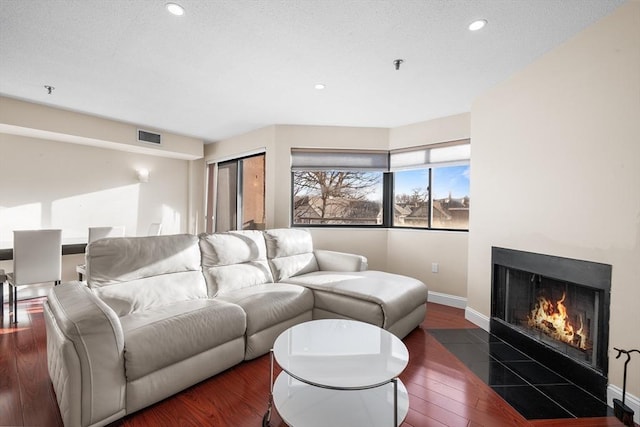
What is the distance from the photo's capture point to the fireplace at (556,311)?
1.80 metres

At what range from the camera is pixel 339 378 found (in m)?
1.28

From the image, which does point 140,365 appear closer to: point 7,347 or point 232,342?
point 232,342

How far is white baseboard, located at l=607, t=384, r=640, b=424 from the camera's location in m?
1.56

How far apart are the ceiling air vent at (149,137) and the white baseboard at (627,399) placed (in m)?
5.47

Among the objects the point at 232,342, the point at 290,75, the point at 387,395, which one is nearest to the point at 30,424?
the point at 232,342

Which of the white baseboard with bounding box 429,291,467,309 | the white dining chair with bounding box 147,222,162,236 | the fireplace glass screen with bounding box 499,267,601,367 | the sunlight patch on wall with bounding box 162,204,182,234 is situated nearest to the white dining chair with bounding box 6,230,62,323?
the white dining chair with bounding box 147,222,162,236

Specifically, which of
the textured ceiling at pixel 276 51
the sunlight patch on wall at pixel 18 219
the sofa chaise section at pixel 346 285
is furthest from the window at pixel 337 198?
the sunlight patch on wall at pixel 18 219

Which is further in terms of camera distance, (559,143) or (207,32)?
(559,143)

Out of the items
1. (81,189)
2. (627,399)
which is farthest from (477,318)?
(81,189)

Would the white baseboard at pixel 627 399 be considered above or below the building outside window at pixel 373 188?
below

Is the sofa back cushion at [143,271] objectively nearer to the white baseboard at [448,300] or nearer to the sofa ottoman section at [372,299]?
the sofa ottoman section at [372,299]

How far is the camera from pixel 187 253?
7.69 ft

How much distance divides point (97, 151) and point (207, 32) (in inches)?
133

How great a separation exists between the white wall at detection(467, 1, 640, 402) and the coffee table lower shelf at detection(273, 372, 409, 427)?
4.78 ft
